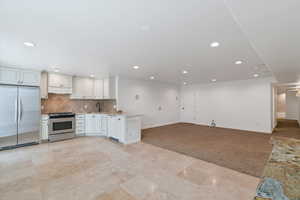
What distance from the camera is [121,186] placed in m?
2.14

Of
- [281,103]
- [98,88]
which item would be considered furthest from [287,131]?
[98,88]

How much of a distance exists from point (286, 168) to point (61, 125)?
562 centimetres

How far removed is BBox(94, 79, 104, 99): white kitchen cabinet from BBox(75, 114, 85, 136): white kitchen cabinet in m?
1.10

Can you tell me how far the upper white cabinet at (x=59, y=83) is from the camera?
4781 millimetres

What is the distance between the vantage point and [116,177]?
7.87 feet

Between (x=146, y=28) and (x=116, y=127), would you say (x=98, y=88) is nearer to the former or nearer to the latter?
(x=116, y=127)

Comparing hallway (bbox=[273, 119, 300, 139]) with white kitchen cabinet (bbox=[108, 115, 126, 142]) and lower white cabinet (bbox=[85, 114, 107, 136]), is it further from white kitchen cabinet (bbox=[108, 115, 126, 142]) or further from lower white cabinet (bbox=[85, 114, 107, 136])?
lower white cabinet (bbox=[85, 114, 107, 136])

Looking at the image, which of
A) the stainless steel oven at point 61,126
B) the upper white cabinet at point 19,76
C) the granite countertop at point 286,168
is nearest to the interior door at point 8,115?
the upper white cabinet at point 19,76

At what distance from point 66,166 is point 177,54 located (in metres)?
3.53

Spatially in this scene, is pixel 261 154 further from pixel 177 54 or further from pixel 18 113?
pixel 18 113

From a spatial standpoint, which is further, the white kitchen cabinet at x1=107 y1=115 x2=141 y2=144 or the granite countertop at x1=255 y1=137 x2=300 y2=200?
the white kitchen cabinet at x1=107 y1=115 x2=141 y2=144

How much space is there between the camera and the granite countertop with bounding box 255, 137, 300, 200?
767mm

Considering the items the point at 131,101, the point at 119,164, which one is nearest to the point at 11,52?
the point at 119,164

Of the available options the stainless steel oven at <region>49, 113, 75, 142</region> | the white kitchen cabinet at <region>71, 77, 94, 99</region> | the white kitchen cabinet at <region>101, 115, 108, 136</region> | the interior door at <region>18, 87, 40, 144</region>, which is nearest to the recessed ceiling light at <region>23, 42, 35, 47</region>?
the interior door at <region>18, 87, 40, 144</region>
